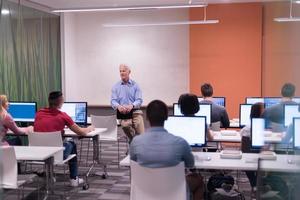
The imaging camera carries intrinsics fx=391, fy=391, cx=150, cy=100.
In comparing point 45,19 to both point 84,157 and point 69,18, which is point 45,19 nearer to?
point 69,18

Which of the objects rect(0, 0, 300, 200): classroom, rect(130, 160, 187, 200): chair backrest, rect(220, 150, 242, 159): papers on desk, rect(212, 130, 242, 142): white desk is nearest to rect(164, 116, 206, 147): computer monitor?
rect(0, 0, 300, 200): classroom

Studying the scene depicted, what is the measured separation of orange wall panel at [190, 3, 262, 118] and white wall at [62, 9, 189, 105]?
34 cm

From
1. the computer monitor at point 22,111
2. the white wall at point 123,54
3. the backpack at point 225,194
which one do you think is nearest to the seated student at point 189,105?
the backpack at point 225,194

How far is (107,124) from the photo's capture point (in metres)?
5.91

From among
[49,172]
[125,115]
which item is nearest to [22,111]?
[125,115]

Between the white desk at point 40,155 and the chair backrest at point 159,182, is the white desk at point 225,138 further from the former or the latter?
the chair backrest at point 159,182

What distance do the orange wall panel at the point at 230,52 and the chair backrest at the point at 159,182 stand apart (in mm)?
5828

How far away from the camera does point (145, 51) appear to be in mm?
8766

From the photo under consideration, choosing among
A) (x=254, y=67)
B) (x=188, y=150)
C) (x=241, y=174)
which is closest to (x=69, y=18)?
(x=254, y=67)

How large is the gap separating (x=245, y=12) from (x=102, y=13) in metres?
3.19

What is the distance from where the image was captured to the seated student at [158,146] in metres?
2.68

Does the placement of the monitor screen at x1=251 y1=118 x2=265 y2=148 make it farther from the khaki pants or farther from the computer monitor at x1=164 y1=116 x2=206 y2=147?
the khaki pants

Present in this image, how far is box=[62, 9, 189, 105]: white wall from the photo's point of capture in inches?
340

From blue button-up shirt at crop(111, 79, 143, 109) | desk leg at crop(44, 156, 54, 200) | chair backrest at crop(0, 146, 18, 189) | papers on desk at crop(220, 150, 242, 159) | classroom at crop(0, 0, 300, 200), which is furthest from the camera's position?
blue button-up shirt at crop(111, 79, 143, 109)
